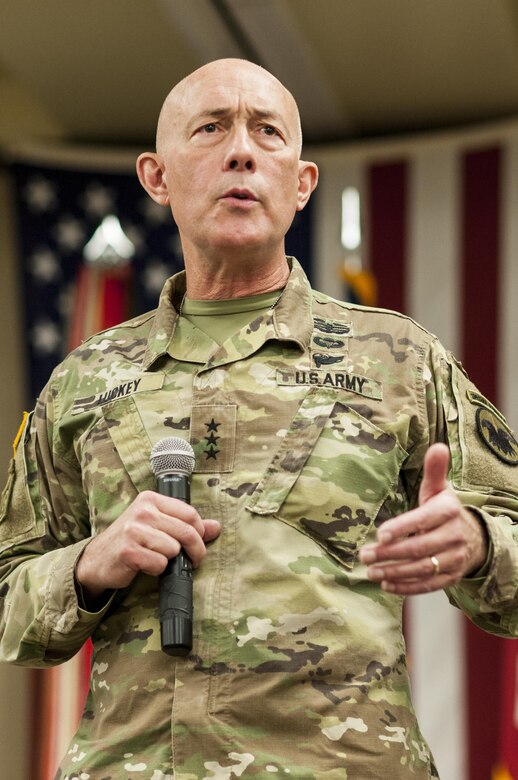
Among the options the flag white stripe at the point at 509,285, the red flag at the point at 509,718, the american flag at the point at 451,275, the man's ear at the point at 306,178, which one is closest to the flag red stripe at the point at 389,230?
the american flag at the point at 451,275

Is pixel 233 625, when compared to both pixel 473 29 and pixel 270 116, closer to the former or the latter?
pixel 270 116

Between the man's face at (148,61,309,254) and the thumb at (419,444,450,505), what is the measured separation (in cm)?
51

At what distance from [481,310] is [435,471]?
3.66 metres

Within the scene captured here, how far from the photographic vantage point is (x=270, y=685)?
1.51 metres

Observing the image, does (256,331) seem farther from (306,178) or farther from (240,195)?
(306,178)

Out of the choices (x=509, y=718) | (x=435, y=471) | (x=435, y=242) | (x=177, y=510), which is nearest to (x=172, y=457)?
(x=177, y=510)

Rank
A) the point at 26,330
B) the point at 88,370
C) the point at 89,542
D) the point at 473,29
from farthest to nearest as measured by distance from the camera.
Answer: the point at 26,330 < the point at 473,29 < the point at 88,370 < the point at 89,542

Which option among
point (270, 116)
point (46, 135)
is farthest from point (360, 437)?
point (46, 135)

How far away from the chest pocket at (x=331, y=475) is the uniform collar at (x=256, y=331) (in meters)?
0.11

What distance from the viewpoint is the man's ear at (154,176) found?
2.00 m

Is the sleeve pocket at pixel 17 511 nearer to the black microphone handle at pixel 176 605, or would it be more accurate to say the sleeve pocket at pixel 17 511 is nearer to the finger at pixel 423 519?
the black microphone handle at pixel 176 605

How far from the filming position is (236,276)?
Result: 6.09 feet

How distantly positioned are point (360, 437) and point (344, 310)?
0.86ft

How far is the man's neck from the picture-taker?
1845 millimetres
